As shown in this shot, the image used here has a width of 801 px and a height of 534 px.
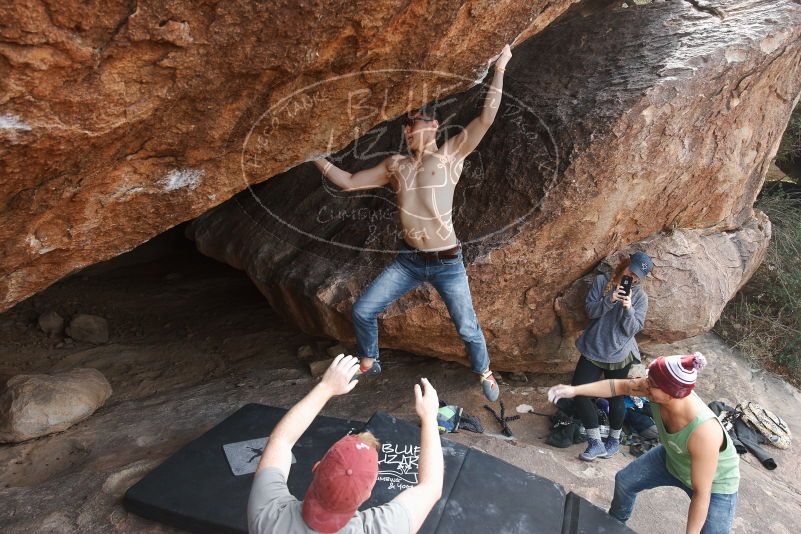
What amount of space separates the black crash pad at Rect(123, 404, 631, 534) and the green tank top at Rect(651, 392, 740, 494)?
0.49m

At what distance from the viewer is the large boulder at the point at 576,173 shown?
13.1 ft

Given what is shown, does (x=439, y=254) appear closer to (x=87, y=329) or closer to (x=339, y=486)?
(x=339, y=486)

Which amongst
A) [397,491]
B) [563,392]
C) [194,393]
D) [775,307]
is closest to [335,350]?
[194,393]

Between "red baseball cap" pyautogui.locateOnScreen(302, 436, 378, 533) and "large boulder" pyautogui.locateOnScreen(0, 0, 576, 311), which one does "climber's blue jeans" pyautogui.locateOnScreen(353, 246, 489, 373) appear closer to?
"large boulder" pyautogui.locateOnScreen(0, 0, 576, 311)

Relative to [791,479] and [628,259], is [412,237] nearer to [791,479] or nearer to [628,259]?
[628,259]

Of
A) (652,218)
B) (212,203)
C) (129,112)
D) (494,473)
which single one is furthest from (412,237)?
(652,218)

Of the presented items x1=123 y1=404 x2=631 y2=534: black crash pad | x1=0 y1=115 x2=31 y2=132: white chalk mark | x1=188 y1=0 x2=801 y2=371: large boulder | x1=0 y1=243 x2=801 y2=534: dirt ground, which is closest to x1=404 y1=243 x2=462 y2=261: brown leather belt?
x1=188 y1=0 x2=801 y2=371: large boulder

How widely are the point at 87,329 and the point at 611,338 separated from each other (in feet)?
15.7

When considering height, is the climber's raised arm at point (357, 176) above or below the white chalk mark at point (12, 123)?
below

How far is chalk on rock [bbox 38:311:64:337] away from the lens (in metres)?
5.73

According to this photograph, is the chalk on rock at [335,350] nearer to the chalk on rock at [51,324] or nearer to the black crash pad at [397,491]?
the black crash pad at [397,491]

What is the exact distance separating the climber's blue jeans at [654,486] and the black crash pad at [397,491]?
186 millimetres

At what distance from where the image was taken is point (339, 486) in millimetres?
1775

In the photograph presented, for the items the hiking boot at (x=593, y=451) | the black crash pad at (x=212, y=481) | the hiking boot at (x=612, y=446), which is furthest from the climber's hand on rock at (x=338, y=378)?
the hiking boot at (x=612, y=446)
